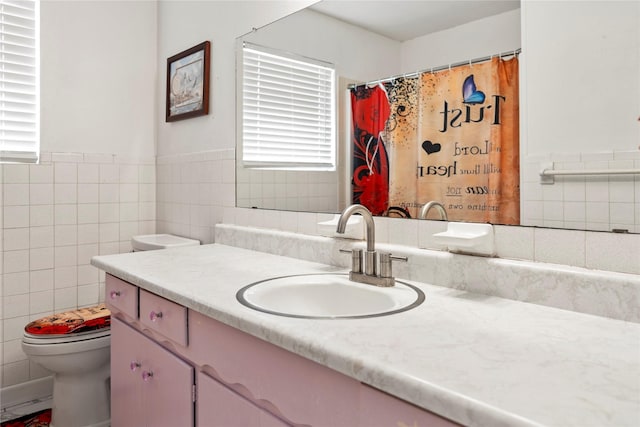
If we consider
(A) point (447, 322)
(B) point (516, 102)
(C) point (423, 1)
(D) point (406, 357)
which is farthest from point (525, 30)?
(D) point (406, 357)

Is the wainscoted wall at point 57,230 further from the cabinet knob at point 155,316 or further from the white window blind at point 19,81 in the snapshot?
the cabinet knob at point 155,316

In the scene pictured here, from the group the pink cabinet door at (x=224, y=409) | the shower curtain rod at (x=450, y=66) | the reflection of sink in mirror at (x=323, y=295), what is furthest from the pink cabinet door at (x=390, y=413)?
the shower curtain rod at (x=450, y=66)

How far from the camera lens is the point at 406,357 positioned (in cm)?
69

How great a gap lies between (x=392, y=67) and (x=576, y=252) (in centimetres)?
76

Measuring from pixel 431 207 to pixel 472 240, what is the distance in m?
0.22

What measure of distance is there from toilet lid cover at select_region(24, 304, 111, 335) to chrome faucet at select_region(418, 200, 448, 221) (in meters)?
1.48

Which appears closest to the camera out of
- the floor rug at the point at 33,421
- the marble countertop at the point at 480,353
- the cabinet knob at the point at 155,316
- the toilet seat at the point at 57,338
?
the marble countertop at the point at 480,353

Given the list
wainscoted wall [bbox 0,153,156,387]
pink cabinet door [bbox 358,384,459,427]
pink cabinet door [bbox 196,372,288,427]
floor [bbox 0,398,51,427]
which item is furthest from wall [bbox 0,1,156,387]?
pink cabinet door [bbox 358,384,459,427]

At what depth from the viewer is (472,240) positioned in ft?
3.63

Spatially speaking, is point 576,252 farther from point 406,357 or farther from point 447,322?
point 406,357

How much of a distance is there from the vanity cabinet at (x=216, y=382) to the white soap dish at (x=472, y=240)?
1.72ft

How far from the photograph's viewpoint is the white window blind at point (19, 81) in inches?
86.6

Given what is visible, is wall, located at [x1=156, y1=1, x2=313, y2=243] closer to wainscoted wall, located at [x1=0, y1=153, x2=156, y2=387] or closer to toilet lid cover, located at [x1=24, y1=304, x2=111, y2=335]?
wainscoted wall, located at [x1=0, y1=153, x2=156, y2=387]

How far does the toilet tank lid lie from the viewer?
7.25 ft
